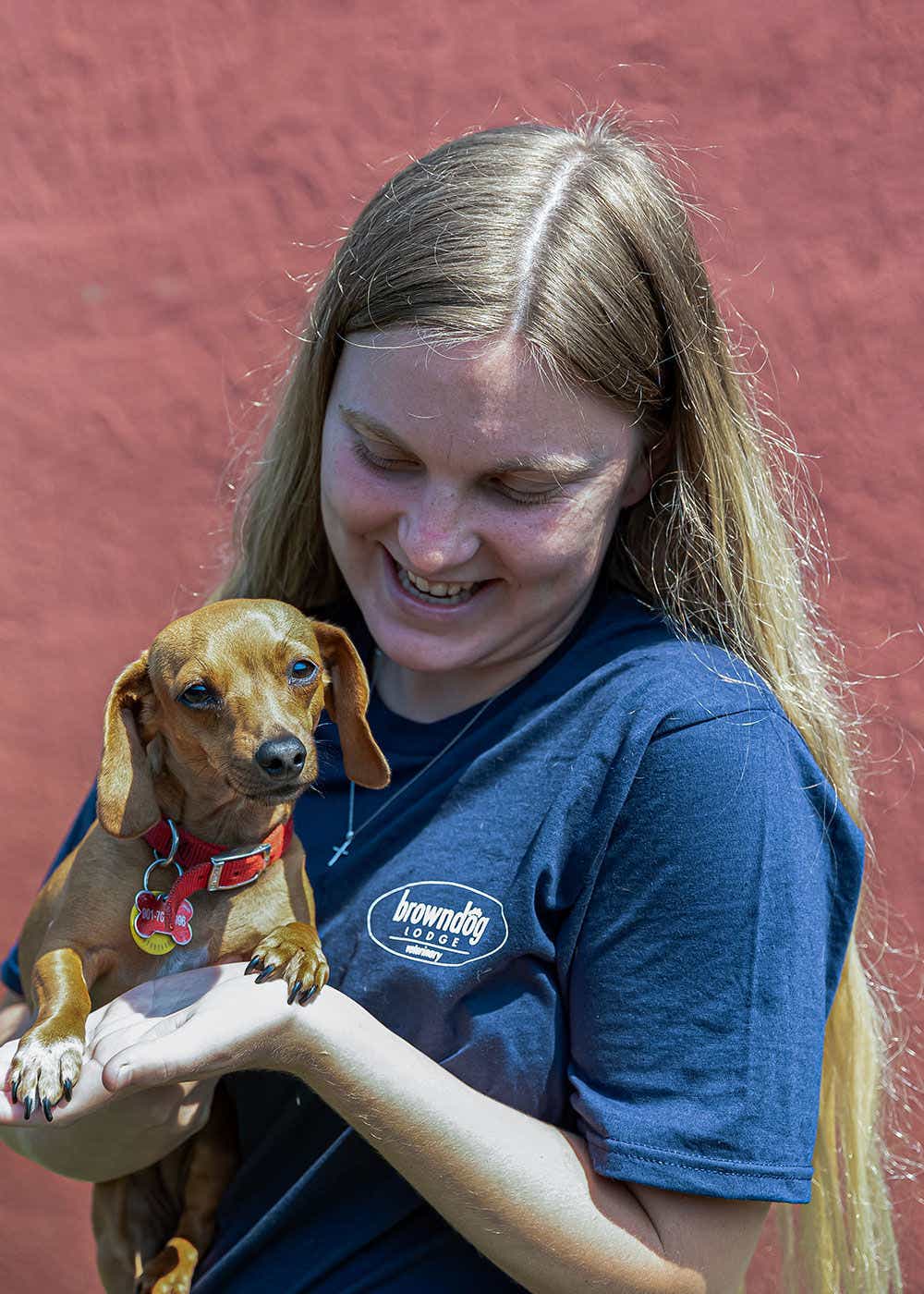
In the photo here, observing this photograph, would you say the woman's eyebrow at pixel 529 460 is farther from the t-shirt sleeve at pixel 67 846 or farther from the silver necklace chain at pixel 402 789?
the t-shirt sleeve at pixel 67 846

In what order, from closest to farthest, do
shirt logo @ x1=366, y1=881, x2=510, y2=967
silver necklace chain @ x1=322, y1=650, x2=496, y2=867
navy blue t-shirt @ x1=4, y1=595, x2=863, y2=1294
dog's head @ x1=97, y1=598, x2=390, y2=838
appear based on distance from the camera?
navy blue t-shirt @ x1=4, y1=595, x2=863, y2=1294
shirt logo @ x1=366, y1=881, x2=510, y2=967
dog's head @ x1=97, y1=598, x2=390, y2=838
silver necklace chain @ x1=322, y1=650, x2=496, y2=867

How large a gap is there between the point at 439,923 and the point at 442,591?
1.46 feet

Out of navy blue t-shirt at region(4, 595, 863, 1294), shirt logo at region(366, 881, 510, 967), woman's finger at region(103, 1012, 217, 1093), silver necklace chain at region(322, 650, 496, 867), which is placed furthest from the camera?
silver necklace chain at region(322, 650, 496, 867)

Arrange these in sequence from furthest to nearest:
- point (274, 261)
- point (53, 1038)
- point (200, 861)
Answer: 1. point (274, 261)
2. point (200, 861)
3. point (53, 1038)

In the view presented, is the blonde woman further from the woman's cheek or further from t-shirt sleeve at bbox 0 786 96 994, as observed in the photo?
t-shirt sleeve at bbox 0 786 96 994

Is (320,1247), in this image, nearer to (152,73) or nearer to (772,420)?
(772,420)

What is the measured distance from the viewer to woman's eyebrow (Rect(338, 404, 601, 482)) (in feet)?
5.36

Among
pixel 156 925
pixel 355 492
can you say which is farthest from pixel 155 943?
pixel 355 492

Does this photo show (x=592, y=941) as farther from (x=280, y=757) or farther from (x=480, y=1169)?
(x=280, y=757)

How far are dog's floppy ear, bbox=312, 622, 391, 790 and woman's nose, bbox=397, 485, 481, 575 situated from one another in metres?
0.27

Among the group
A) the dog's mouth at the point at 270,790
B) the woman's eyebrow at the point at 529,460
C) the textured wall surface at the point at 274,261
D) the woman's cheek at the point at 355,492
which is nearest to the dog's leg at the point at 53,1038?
the dog's mouth at the point at 270,790

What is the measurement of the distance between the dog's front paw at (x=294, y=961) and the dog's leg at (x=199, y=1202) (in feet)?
1.36

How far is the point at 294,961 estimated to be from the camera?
161 centimetres

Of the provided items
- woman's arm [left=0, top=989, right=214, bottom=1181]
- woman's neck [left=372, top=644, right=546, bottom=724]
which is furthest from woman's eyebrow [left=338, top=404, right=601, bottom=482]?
woman's arm [left=0, top=989, right=214, bottom=1181]
